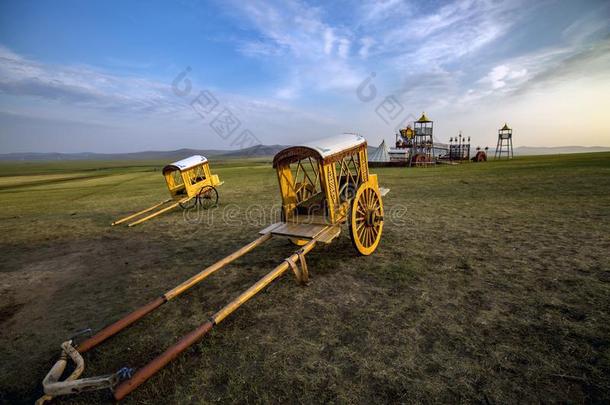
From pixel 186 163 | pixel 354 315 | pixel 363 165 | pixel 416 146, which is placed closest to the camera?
pixel 354 315

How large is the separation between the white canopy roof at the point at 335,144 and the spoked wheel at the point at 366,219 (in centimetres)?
97

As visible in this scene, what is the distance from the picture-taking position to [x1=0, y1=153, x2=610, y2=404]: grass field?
2.78 meters

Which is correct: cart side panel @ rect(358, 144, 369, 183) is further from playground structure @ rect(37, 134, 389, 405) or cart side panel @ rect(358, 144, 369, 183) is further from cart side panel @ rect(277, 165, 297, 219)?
cart side panel @ rect(277, 165, 297, 219)

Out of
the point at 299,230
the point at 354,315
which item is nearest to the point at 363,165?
the point at 299,230

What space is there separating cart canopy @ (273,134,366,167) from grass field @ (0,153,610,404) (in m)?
2.30

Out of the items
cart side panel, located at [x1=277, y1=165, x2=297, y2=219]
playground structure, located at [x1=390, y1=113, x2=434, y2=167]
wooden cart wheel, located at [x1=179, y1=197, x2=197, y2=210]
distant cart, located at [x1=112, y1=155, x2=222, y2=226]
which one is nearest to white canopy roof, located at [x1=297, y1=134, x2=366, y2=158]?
cart side panel, located at [x1=277, y1=165, x2=297, y2=219]

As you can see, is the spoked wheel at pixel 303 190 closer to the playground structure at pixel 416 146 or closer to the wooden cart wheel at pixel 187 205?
the wooden cart wheel at pixel 187 205

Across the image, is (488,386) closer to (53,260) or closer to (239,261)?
(239,261)

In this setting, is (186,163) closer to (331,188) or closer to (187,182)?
(187,182)

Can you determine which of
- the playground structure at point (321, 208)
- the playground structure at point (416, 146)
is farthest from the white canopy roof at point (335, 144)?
the playground structure at point (416, 146)

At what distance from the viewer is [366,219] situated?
6.00 m

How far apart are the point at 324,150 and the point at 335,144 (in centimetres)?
53

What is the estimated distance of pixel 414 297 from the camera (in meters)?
4.32

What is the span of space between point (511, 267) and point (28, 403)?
725cm
